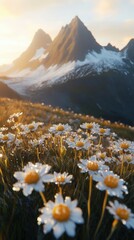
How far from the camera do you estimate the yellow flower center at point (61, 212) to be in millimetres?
3172

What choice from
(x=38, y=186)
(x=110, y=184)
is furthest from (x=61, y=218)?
(x=110, y=184)

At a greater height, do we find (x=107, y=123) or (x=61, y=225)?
(x=61, y=225)

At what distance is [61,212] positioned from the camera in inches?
127

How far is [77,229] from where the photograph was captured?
14.6 feet

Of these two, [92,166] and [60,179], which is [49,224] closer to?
[60,179]

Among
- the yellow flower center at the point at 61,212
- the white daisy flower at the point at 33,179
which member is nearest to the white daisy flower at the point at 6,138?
the white daisy flower at the point at 33,179

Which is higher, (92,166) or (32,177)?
(32,177)

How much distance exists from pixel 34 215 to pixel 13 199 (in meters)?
0.42

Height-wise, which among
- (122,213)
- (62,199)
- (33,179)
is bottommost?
(122,213)

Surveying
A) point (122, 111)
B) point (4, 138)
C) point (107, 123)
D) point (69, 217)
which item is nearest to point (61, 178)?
point (69, 217)

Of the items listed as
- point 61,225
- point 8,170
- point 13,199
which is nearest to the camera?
point 61,225

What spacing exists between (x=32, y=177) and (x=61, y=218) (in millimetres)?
649

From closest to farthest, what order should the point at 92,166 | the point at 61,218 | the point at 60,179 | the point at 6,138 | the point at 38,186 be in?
1. the point at 61,218
2. the point at 38,186
3. the point at 60,179
4. the point at 92,166
5. the point at 6,138

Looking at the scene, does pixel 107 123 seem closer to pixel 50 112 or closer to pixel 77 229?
pixel 50 112
